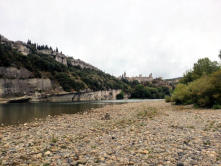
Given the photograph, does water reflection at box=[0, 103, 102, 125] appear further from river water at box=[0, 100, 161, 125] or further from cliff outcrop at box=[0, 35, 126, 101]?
cliff outcrop at box=[0, 35, 126, 101]

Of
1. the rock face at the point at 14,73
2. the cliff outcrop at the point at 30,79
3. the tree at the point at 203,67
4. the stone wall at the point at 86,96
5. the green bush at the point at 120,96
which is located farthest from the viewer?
the green bush at the point at 120,96

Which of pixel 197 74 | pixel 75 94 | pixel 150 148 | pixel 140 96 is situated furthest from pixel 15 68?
pixel 140 96

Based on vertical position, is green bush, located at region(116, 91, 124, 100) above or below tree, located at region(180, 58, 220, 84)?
below

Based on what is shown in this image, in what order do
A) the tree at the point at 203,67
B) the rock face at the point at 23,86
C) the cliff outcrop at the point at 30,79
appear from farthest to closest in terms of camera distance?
1. the cliff outcrop at the point at 30,79
2. the rock face at the point at 23,86
3. the tree at the point at 203,67

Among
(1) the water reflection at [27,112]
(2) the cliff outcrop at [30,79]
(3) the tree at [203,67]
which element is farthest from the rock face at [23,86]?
(3) the tree at [203,67]

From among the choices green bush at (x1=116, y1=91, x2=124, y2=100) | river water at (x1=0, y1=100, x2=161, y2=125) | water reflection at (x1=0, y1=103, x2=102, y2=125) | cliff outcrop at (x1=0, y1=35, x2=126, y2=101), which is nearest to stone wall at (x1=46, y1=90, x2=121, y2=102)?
cliff outcrop at (x1=0, y1=35, x2=126, y2=101)

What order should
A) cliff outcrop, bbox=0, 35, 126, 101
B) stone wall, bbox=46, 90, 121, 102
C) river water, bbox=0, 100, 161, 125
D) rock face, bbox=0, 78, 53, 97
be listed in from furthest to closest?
1. stone wall, bbox=46, 90, 121, 102
2. cliff outcrop, bbox=0, 35, 126, 101
3. rock face, bbox=0, 78, 53, 97
4. river water, bbox=0, 100, 161, 125

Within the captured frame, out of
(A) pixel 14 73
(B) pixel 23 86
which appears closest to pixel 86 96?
(B) pixel 23 86

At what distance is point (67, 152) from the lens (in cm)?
643

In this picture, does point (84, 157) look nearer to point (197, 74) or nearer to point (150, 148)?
point (150, 148)

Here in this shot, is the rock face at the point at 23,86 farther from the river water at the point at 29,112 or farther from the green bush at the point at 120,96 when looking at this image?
the green bush at the point at 120,96

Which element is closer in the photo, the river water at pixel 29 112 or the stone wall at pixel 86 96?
the river water at pixel 29 112

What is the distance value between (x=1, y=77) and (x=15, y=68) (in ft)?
31.9

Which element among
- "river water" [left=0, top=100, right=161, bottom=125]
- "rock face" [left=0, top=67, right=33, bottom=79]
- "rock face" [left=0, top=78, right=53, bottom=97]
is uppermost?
"rock face" [left=0, top=67, right=33, bottom=79]
